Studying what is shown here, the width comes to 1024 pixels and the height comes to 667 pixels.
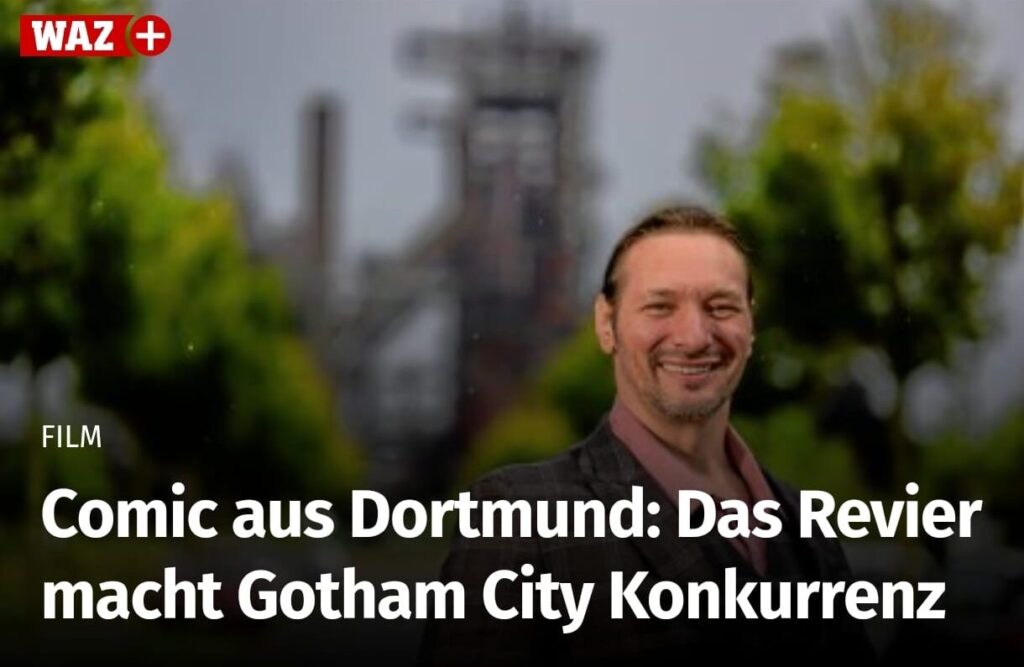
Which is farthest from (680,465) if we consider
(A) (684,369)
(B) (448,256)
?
(B) (448,256)

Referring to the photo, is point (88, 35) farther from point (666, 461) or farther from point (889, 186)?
point (889, 186)

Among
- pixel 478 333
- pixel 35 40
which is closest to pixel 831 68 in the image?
pixel 478 333

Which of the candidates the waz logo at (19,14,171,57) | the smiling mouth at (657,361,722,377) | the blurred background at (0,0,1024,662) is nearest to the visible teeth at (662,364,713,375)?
the smiling mouth at (657,361,722,377)

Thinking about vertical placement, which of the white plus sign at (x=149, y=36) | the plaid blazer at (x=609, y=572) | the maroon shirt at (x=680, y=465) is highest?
the white plus sign at (x=149, y=36)

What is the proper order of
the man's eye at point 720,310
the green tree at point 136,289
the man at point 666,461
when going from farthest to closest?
the green tree at point 136,289 < the man's eye at point 720,310 < the man at point 666,461

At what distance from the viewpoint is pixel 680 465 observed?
258 centimetres

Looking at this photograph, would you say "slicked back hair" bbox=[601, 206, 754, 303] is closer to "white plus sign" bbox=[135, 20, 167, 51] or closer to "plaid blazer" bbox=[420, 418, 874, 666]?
"plaid blazer" bbox=[420, 418, 874, 666]

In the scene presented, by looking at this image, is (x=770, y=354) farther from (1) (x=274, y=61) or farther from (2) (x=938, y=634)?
(1) (x=274, y=61)

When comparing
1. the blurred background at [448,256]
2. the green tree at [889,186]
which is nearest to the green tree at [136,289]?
the blurred background at [448,256]

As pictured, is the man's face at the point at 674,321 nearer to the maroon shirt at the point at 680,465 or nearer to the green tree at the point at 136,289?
the maroon shirt at the point at 680,465

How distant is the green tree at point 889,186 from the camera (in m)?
3.20

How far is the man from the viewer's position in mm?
2480

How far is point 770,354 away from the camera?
312 centimetres

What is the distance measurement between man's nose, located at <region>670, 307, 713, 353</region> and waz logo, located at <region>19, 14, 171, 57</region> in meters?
1.36
